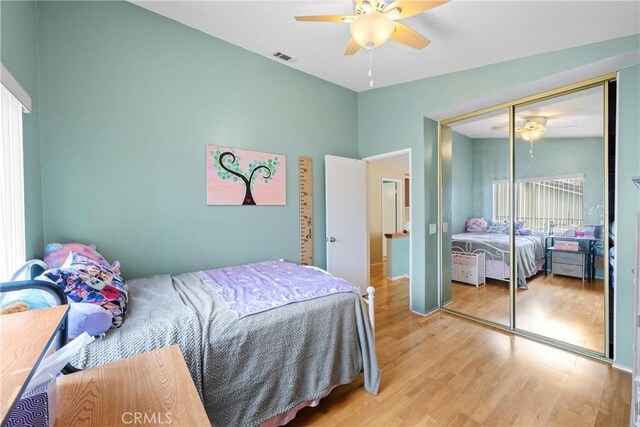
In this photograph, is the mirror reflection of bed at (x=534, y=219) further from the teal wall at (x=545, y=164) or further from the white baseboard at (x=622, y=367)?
the white baseboard at (x=622, y=367)

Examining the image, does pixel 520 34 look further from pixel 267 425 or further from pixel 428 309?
pixel 267 425

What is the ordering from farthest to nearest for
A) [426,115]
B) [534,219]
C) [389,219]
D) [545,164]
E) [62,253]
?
1. [389,219]
2. [426,115]
3. [534,219]
4. [545,164]
5. [62,253]

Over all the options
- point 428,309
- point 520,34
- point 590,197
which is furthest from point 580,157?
point 428,309

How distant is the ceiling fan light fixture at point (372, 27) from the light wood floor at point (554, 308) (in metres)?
2.85

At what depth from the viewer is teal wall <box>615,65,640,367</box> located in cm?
214

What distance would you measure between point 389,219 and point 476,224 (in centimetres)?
352

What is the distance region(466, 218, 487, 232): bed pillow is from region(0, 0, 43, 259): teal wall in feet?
13.4

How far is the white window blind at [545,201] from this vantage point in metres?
2.61

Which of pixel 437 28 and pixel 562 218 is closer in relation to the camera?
pixel 437 28

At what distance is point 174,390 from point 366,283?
330cm

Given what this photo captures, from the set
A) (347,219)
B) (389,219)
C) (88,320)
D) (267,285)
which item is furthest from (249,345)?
(389,219)

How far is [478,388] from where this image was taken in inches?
80.8

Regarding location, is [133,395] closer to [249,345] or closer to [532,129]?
[249,345]

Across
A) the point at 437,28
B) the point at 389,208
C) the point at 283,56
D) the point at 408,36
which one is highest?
the point at 283,56
